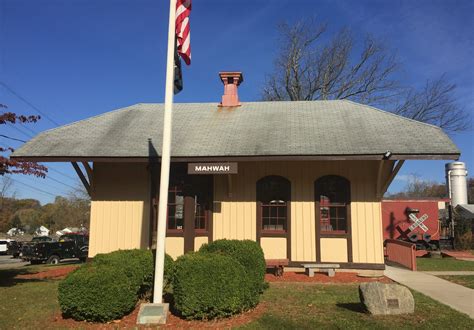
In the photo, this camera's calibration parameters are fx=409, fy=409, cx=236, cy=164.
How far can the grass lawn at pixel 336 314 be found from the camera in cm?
640

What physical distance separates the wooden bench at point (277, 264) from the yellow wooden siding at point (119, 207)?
390 centimetres

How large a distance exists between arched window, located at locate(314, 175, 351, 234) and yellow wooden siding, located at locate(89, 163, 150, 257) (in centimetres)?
525

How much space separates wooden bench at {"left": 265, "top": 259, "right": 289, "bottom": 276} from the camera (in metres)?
11.1

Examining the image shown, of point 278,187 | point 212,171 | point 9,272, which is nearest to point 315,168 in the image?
point 278,187

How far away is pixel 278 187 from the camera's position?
12.6m

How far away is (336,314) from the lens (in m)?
7.09

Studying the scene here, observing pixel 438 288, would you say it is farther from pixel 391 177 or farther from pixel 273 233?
pixel 273 233

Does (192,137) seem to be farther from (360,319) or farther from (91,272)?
(360,319)

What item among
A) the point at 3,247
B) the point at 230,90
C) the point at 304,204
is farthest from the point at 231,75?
the point at 3,247

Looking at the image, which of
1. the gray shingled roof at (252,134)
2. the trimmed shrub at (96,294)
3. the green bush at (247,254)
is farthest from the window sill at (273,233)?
the trimmed shrub at (96,294)

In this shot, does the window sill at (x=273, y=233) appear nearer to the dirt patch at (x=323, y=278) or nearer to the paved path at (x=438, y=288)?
the dirt patch at (x=323, y=278)

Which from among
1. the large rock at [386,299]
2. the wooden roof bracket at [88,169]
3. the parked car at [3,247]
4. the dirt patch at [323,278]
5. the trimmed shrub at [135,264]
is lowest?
the parked car at [3,247]

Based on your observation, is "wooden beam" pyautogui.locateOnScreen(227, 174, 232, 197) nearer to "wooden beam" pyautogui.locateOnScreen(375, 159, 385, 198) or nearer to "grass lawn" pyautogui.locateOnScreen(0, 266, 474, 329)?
"grass lawn" pyautogui.locateOnScreen(0, 266, 474, 329)

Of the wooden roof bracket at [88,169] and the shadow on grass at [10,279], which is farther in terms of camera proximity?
the wooden roof bracket at [88,169]
